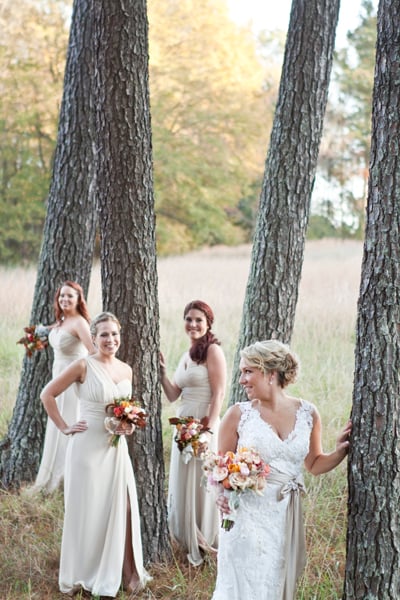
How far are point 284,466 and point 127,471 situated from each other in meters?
1.71

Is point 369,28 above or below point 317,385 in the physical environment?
above

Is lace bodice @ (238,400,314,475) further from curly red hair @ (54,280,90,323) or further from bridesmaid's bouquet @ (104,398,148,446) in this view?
curly red hair @ (54,280,90,323)

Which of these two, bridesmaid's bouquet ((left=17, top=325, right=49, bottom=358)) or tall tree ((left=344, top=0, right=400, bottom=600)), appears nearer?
tall tree ((left=344, top=0, right=400, bottom=600))

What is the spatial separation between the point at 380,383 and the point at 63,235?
4.86m

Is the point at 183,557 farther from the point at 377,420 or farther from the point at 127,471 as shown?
the point at 377,420

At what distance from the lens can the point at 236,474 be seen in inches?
167

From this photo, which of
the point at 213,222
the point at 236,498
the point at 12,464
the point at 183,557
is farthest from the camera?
the point at 213,222

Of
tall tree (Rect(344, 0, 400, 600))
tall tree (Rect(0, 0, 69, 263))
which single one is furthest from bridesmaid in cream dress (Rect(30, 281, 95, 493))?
tall tree (Rect(0, 0, 69, 263))

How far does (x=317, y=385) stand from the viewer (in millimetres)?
11297

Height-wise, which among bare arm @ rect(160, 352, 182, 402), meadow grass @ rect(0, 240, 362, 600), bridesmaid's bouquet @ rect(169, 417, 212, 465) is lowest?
meadow grass @ rect(0, 240, 362, 600)

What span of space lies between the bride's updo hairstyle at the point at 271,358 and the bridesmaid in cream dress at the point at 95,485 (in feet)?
5.28

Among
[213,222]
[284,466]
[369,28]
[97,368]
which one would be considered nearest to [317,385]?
[97,368]

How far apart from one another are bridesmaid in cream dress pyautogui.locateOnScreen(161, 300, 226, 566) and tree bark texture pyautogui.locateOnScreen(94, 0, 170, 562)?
408 mm

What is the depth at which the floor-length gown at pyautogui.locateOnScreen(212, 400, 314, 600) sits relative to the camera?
4.50 metres
